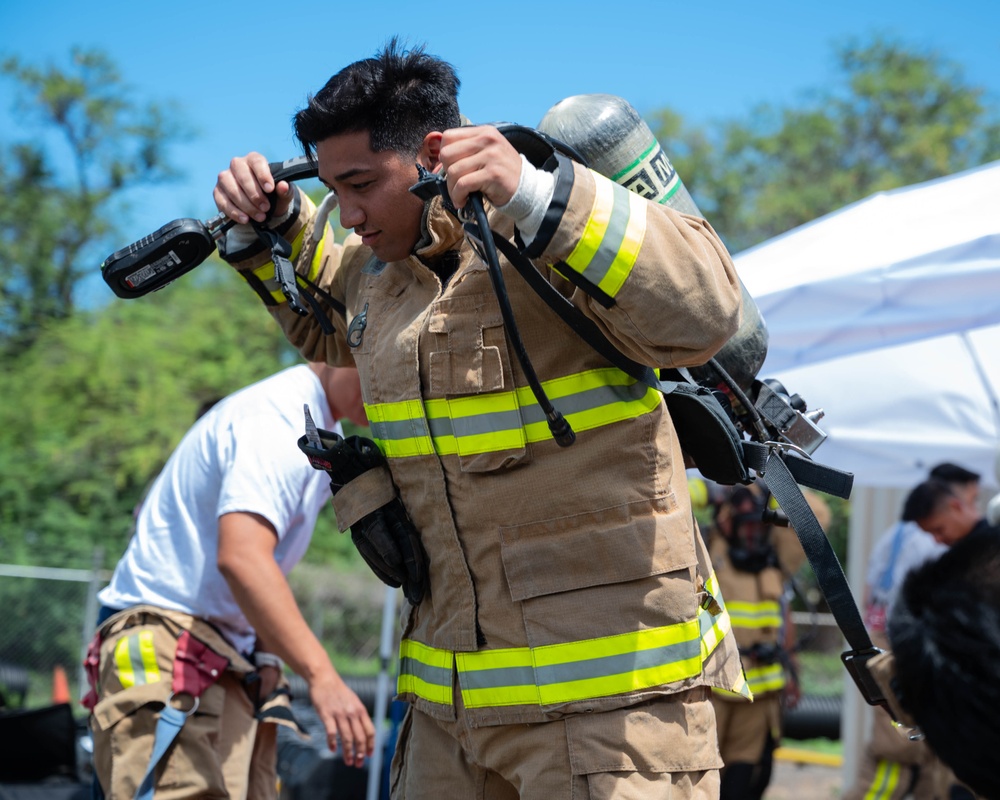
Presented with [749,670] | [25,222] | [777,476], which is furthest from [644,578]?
[25,222]

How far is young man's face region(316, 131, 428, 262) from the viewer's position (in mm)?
2164

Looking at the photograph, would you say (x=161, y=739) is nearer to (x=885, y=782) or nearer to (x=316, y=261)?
(x=316, y=261)

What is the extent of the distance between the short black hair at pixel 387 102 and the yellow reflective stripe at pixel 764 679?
440 cm

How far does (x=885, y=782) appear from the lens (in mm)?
6109

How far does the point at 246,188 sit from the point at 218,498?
3.80 feet

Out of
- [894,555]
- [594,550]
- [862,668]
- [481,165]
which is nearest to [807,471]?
[862,668]

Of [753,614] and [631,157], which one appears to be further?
[753,614]

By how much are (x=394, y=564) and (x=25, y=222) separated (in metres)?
21.0

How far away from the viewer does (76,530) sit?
14.2m

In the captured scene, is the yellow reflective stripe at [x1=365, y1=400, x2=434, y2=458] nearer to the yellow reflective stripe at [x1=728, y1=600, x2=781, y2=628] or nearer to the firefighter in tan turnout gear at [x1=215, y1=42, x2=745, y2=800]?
the firefighter in tan turnout gear at [x1=215, y1=42, x2=745, y2=800]

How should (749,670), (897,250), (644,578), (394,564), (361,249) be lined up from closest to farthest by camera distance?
(644,578) < (394,564) < (361,249) < (897,250) < (749,670)

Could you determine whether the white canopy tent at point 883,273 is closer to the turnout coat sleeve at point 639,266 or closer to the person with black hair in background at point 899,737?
the person with black hair in background at point 899,737

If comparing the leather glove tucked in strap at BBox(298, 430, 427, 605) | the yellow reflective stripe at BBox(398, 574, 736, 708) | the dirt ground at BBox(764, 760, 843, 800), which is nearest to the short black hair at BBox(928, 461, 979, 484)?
the dirt ground at BBox(764, 760, 843, 800)

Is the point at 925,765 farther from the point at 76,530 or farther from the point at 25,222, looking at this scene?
the point at 25,222
